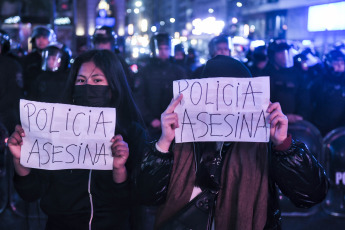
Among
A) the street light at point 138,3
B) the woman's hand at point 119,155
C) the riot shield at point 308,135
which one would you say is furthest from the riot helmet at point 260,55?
the street light at point 138,3

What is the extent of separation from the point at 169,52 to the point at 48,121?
4448 millimetres

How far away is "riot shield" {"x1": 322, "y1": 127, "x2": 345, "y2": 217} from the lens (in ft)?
17.5

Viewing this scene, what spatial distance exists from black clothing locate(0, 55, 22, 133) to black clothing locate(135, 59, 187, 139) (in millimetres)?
1749

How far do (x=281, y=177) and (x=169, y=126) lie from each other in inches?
24.6

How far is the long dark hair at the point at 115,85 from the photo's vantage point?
2.58 metres

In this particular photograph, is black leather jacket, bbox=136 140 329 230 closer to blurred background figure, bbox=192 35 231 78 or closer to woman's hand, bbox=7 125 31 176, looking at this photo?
woman's hand, bbox=7 125 31 176

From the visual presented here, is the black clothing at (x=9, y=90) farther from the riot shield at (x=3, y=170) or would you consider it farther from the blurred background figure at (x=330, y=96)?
the blurred background figure at (x=330, y=96)

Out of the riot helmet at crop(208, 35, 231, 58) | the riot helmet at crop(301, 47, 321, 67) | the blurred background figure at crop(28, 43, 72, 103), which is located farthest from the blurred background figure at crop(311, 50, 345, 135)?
the blurred background figure at crop(28, 43, 72, 103)

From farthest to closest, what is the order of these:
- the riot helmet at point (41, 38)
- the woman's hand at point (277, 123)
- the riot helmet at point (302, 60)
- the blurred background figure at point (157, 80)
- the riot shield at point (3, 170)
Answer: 1. the riot helmet at point (302, 60)
2. the riot helmet at point (41, 38)
3. the blurred background figure at point (157, 80)
4. the riot shield at point (3, 170)
5. the woman's hand at point (277, 123)

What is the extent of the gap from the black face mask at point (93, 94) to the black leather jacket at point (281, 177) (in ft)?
1.75

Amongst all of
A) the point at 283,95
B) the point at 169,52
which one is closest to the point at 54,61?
the point at 169,52

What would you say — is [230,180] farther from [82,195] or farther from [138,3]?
[138,3]

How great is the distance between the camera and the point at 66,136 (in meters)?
2.31

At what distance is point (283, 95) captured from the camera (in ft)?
19.3
